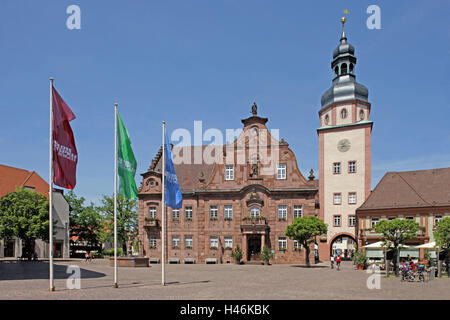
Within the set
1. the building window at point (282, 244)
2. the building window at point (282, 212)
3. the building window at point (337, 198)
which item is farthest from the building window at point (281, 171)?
the building window at point (337, 198)

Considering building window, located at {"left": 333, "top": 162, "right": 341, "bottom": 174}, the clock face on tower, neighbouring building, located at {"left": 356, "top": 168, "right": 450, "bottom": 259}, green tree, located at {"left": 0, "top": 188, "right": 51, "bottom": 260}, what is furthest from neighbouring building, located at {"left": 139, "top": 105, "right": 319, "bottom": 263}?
green tree, located at {"left": 0, "top": 188, "right": 51, "bottom": 260}

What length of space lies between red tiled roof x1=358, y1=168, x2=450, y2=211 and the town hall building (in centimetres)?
204

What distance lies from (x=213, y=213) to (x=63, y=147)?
99.3ft

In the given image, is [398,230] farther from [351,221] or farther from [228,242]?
[228,242]

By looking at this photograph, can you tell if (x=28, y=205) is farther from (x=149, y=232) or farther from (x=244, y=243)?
(x=244, y=243)

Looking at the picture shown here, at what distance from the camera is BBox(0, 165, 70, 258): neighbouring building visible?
5900 cm

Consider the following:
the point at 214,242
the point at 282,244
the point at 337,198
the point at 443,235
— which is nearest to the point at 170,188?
the point at 443,235

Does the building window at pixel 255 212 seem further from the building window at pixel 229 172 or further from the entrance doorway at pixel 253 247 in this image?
the building window at pixel 229 172

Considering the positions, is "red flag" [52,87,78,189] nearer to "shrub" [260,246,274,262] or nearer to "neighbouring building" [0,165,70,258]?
"shrub" [260,246,274,262]

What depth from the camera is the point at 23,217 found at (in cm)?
4541

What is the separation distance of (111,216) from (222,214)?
20.2m

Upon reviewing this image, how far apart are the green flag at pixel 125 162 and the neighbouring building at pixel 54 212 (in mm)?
45360

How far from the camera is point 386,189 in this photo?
48000 millimetres
